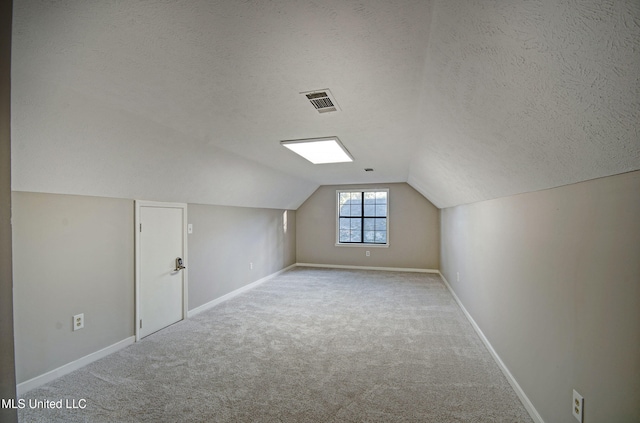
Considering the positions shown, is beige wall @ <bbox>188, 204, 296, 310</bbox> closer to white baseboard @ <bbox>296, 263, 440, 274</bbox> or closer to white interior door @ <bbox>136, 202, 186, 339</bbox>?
white interior door @ <bbox>136, 202, 186, 339</bbox>

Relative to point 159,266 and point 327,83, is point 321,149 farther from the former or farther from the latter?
point 159,266

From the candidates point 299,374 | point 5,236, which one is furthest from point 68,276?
point 299,374

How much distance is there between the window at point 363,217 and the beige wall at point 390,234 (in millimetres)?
179

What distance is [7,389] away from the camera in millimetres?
1042

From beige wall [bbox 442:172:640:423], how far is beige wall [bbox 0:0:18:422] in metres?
2.32

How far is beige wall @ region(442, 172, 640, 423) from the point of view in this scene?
1172 millimetres

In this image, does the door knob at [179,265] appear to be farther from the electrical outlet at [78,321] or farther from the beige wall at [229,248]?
the electrical outlet at [78,321]

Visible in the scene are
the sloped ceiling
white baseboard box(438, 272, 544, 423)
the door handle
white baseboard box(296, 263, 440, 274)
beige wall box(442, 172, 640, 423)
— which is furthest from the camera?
white baseboard box(296, 263, 440, 274)

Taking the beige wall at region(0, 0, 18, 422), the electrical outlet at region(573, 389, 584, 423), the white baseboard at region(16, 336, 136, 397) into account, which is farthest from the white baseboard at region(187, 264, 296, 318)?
the electrical outlet at region(573, 389, 584, 423)

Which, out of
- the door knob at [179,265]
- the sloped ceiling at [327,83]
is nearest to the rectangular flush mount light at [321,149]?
the sloped ceiling at [327,83]

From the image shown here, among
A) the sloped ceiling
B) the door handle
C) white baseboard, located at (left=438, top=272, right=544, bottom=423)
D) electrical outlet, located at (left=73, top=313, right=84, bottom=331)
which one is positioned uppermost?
the sloped ceiling

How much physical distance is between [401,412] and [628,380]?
133 cm

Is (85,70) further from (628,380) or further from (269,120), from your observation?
(628,380)

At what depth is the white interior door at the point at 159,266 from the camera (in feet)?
11.0
